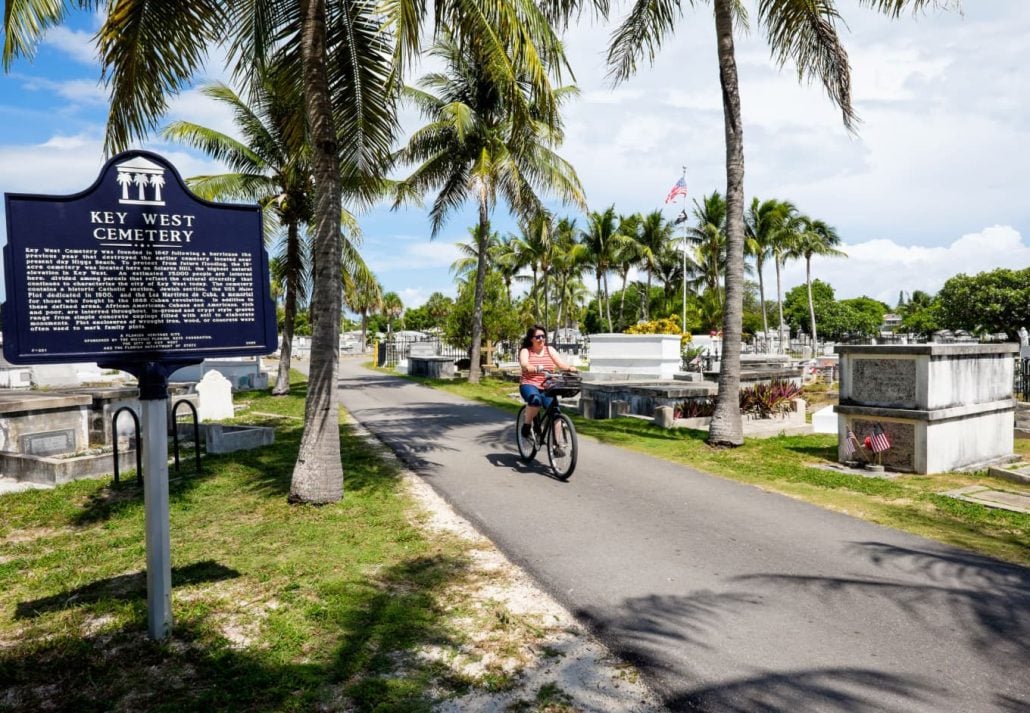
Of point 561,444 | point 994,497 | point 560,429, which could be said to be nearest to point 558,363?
point 560,429

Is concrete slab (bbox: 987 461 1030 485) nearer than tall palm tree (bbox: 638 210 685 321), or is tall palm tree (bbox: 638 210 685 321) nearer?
concrete slab (bbox: 987 461 1030 485)

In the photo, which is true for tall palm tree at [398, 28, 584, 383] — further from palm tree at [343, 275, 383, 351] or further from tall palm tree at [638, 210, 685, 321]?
tall palm tree at [638, 210, 685, 321]

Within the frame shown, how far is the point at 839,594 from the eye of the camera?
4.32 metres

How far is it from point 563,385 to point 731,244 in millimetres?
4476

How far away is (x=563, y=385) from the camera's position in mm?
7816

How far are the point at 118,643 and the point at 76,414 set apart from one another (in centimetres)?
767

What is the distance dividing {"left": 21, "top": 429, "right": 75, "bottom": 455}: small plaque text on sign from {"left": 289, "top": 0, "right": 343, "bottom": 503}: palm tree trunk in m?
5.10

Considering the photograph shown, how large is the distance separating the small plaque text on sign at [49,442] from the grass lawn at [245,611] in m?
2.49

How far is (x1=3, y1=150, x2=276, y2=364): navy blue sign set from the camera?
360 cm

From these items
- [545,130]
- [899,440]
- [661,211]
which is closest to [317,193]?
[899,440]

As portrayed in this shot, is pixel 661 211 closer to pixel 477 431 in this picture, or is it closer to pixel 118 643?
Answer: pixel 477 431

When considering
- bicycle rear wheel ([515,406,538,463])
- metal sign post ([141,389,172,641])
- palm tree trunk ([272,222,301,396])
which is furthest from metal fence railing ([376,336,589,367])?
metal sign post ([141,389,172,641])

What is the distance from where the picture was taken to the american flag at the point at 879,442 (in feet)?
27.7

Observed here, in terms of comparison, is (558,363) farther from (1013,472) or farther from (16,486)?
(16,486)
